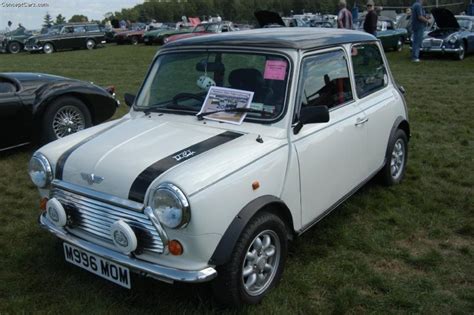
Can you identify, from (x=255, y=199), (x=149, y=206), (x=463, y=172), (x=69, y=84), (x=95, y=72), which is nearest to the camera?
(x=149, y=206)

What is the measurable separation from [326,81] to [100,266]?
2.18m

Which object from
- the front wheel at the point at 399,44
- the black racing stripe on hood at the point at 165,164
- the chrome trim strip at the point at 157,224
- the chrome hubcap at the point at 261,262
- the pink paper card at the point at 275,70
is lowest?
the front wheel at the point at 399,44

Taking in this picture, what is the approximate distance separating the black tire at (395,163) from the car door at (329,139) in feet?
2.31

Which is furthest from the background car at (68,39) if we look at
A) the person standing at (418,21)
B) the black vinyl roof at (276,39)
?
the black vinyl roof at (276,39)

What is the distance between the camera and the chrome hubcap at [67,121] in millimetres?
6344

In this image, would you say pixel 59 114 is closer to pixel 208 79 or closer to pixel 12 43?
pixel 208 79

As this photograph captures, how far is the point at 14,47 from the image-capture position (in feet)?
95.9

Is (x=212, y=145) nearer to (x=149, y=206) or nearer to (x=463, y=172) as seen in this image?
(x=149, y=206)

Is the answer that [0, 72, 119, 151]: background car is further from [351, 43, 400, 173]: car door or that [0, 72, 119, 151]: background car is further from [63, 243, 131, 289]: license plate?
[351, 43, 400, 173]: car door

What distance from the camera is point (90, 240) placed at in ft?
9.86

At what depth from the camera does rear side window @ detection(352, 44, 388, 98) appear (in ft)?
14.0

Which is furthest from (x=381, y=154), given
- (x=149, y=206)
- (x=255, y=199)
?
(x=149, y=206)

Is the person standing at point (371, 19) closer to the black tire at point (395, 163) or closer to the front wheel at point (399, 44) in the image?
the front wheel at point (399, 44)

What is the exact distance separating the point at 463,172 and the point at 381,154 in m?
1.51
